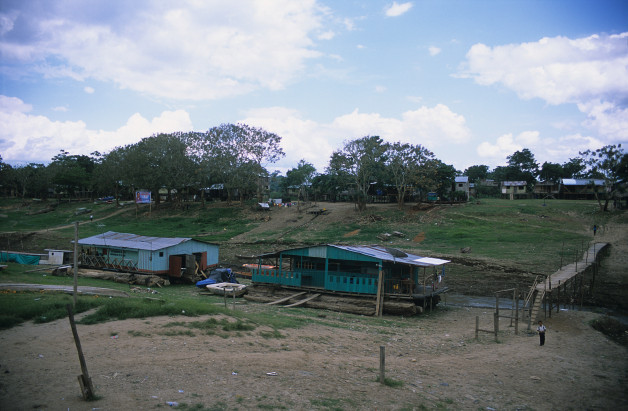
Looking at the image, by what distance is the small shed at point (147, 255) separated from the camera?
32219 millimetres

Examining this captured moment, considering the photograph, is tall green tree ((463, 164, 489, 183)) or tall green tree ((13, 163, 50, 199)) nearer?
tall green tree ((13, 163, 50, 199))

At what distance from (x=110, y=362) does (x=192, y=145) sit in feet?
207

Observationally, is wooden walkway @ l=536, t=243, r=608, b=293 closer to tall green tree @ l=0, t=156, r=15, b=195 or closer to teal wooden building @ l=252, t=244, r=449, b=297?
teal wooden building @ l=252, t=244, r=449, b=297

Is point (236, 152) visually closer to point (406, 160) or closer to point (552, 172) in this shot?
point (406, 160)

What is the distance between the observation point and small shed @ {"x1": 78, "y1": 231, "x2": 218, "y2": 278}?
3222cm

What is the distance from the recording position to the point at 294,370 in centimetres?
→ 1243

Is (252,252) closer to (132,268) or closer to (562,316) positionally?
(132,268)

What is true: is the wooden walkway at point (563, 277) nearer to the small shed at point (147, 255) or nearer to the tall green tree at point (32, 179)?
the small shed at point (147, 255)

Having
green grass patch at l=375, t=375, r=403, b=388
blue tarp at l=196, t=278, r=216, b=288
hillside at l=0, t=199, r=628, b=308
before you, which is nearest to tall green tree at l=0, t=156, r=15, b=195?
hillside at l=0, t=199, r=628, b=308

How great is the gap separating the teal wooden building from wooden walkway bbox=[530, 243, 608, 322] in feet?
19.6

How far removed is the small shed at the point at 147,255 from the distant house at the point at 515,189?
6788 cm

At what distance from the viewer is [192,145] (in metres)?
70.4

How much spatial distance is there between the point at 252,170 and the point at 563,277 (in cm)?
5007

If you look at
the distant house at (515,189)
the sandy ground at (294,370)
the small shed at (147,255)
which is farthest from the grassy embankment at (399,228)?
the distant house at (515,189)
